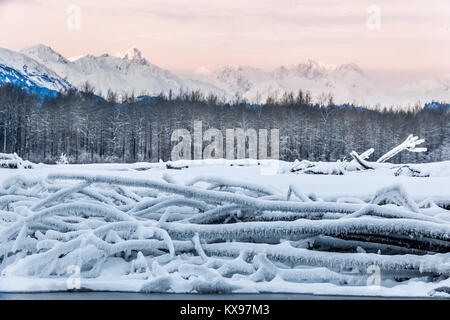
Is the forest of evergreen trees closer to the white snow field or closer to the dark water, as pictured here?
the white snow field

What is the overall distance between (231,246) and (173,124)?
13.6 m

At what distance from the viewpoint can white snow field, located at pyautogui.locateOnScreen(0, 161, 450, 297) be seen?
3.76 feet

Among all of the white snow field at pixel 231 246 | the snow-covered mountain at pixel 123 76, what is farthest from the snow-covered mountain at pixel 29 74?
the white snow field at pixel 231 246

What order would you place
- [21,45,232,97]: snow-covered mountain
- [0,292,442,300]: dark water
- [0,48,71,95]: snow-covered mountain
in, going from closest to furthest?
[0,292,442,300]: dark water → [21,45,232,97]: snow-covered mountain → [0,48,71,95]: snow-covered mountain

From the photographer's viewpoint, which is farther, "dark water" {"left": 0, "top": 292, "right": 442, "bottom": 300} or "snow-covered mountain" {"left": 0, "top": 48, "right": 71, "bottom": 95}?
"snow-covered mountain" {"left": 0, "top": 48, "right": 71, "bottom": 95}

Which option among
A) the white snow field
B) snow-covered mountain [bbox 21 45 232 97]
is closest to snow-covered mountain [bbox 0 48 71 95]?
snow-covered mountain [bbox 21 45 232 97]

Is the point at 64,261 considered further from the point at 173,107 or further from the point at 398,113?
the point at 398,113

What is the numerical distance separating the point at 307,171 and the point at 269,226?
2384 mm

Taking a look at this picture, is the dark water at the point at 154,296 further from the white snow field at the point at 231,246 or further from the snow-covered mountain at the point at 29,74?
the snow-covered mountain at the point at 29,74

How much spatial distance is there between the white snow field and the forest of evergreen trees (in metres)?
8.39

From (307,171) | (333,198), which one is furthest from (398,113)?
(333,198)

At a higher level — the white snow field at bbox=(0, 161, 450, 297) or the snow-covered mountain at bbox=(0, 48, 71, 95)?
the snow-covered mountain at bbox=(0, 48, 71, 95)

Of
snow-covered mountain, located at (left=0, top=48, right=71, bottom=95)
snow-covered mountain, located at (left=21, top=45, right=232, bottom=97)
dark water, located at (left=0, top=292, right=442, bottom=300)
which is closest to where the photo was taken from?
dark water, located at (left=0, top=292, right=442, bottom=300)
